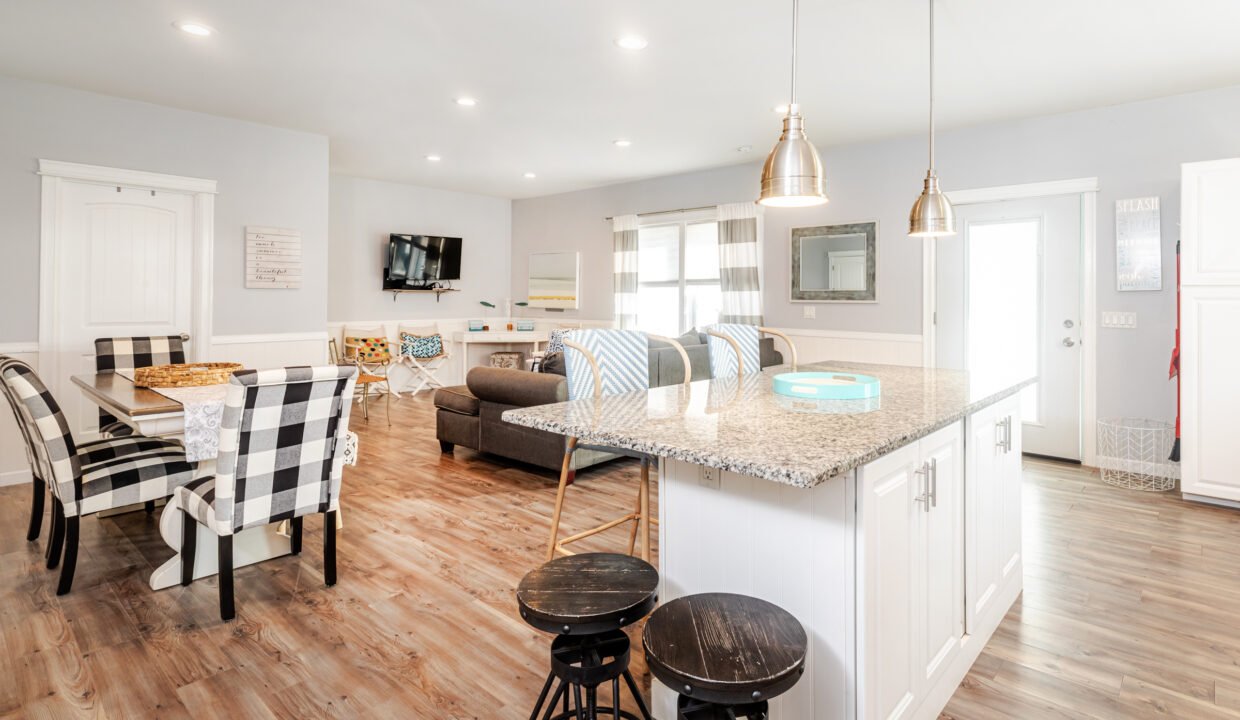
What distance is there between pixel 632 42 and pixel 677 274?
12.6 feet

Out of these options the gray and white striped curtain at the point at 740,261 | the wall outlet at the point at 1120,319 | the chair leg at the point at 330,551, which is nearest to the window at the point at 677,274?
the gray and white striped curtain at the point at 740,261

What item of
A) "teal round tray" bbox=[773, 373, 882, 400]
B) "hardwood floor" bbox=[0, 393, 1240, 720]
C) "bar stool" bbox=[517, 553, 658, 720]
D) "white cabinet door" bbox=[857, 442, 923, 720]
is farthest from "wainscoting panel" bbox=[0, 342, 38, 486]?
"white cabinet door" bbox=[857, 442, 923, 720]

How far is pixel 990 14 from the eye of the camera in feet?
9.96

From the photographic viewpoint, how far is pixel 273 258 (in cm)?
505

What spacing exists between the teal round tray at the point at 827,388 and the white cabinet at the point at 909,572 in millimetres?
295

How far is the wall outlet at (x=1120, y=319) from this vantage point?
14.1ft

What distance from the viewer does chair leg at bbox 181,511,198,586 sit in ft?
8.22

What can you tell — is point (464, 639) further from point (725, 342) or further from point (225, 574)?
point (725, 342)

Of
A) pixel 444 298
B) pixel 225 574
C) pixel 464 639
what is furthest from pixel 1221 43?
pixel 444 298

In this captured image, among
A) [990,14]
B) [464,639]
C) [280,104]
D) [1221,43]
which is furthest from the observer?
[280,104]

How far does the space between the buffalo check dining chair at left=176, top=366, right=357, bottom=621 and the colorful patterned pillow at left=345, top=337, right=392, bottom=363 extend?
14.8 ft

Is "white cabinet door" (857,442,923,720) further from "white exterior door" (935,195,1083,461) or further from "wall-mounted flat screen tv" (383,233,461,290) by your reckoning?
"wall-mounted flat screen tv" (383,233,461,290)

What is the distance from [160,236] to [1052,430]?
6.77 m

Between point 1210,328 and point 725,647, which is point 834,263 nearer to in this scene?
point 1210,328
